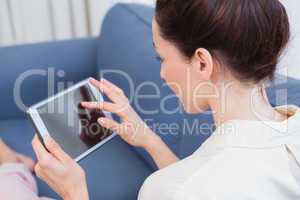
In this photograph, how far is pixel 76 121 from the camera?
103 cm

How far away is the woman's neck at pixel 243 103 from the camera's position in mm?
697

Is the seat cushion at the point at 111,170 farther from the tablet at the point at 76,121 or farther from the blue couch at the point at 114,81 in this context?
the tablet at the point at 76,121

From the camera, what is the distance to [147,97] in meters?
1.21

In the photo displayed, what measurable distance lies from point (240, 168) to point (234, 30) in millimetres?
217

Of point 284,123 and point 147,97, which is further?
point 147,97

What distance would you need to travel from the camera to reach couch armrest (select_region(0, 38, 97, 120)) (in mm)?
1516

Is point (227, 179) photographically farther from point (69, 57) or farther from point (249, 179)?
point (69, 57)

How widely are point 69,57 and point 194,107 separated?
2.88 feet

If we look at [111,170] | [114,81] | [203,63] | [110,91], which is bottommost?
[111,170]

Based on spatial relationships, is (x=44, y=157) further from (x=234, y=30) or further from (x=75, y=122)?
(x=234, y=30)

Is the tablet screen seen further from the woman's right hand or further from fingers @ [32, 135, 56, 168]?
fingers @ [32, 135, 56, 168]

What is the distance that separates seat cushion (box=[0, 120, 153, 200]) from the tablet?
0.70ft

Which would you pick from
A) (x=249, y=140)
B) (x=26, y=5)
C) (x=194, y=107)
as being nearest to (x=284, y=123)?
(x=249, y=140)

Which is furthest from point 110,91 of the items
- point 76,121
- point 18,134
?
point 18,134
